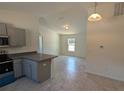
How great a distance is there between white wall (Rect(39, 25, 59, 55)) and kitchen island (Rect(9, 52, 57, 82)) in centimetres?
391

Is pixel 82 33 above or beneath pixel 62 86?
above

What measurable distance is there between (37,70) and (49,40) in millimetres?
5088

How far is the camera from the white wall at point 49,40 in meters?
7.11

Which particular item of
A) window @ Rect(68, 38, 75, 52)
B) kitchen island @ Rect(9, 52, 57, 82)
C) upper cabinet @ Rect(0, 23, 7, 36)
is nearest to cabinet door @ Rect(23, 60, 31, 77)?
kitchen island @ Rect(9, 52, 57, 82)

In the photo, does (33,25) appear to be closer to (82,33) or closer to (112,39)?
(112,39)

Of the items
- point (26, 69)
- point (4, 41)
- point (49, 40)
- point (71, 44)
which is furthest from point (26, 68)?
point (71, 44)

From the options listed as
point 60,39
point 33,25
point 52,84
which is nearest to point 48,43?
point 60,39

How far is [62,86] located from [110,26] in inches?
105

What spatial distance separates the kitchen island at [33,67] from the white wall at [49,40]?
391cm

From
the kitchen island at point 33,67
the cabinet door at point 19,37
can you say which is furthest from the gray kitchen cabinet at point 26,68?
the cabinet door at point 19,37

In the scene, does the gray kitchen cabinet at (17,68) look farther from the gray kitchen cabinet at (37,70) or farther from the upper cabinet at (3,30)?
the upper cabinet at (3,30)

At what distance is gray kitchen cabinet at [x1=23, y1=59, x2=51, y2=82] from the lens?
2904mm

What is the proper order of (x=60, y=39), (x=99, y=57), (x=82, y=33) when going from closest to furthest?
1. (x=99, y=57)
2. (x=82, y=33)
3. (x=60, y=39)

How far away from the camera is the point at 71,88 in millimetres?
2674
